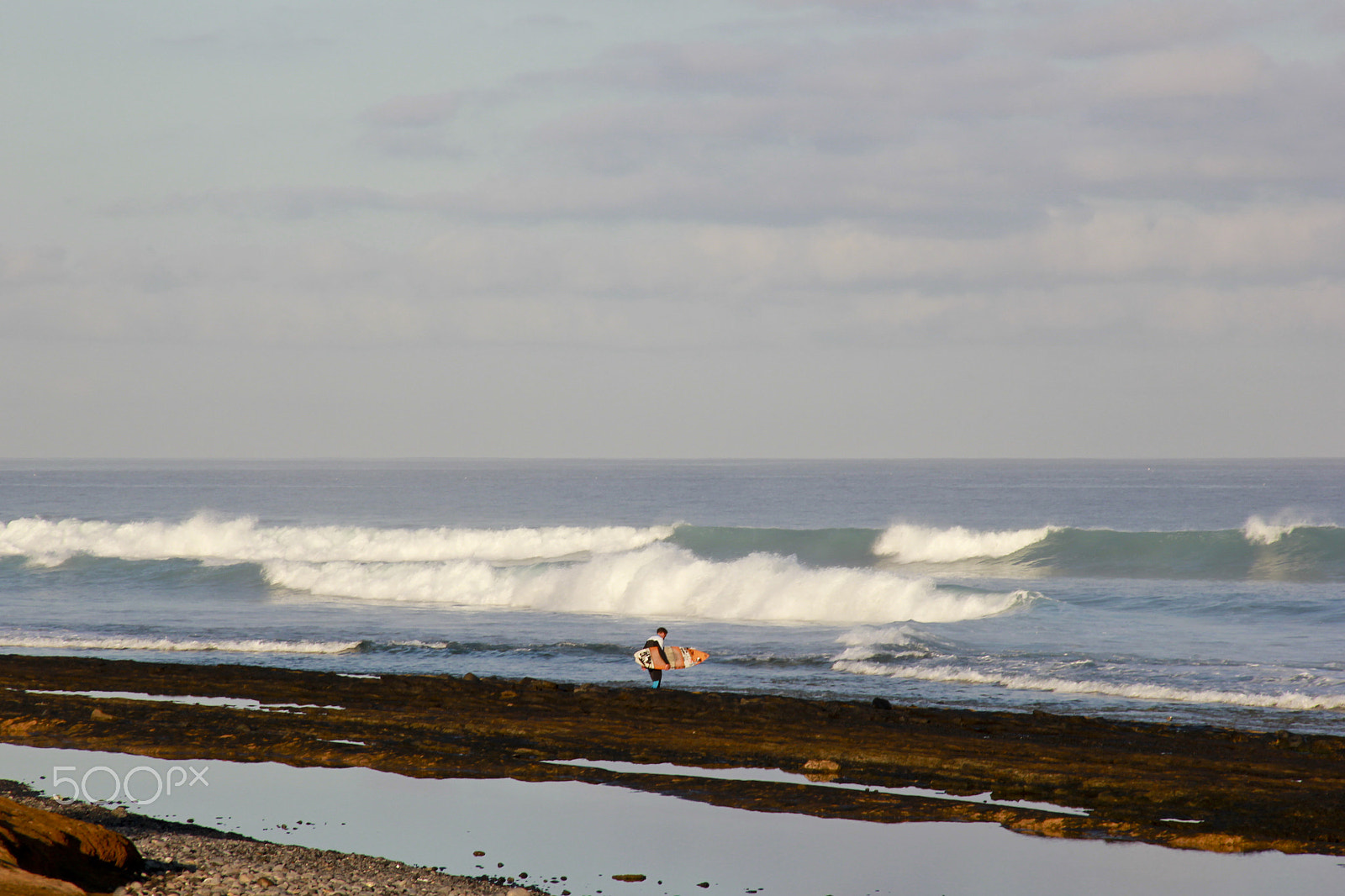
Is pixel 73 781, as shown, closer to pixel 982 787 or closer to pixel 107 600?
pixel 982 787

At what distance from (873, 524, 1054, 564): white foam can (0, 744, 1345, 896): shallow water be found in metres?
40.4

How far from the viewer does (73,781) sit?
465 inches

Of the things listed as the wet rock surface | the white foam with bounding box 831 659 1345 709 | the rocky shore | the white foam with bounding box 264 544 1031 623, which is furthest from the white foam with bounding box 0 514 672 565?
the rocky shore

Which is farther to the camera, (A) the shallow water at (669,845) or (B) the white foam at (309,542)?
(B) the white foam at (309,542)

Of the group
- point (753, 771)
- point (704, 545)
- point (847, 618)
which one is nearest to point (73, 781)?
point (753, 771)

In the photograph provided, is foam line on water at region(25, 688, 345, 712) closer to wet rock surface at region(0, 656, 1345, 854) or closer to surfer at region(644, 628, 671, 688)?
wet rock surface at region(0, 656, 1345, 854)

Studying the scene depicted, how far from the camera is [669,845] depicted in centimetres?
951

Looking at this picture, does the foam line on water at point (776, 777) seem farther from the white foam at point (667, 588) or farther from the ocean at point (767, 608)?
the white foam at point (667, 588)

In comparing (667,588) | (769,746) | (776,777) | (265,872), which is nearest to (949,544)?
(667,588)

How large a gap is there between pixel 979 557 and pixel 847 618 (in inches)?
877

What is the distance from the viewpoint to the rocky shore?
7832 millimetres

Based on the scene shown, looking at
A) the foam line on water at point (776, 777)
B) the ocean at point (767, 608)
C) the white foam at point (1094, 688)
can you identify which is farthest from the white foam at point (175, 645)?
the foam line on water at point (776, 777)

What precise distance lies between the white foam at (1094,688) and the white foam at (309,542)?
33.3m

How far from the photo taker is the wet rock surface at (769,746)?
35.2ft
